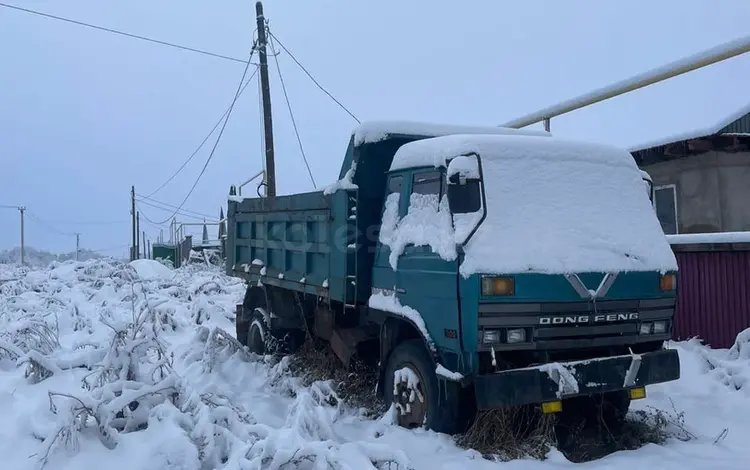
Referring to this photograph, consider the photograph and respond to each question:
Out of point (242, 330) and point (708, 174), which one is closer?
point (242, 330)

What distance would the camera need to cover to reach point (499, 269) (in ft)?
15.1

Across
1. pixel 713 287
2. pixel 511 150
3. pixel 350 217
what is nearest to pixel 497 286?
pixel 511 150

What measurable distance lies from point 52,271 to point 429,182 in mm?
19021

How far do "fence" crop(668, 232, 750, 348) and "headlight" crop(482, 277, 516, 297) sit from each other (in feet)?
16.2

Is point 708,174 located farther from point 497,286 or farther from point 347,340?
point 497,286

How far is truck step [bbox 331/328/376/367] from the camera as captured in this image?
6625mm

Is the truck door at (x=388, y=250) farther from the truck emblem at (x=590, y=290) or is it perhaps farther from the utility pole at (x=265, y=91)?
the utility pole at (x=265, y=91)

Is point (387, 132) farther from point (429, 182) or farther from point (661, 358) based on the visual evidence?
point (661, 358)

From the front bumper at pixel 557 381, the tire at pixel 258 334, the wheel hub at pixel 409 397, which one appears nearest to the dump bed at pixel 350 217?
the wheel hub at pixel 409 397

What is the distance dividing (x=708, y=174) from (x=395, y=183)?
26.4 ft

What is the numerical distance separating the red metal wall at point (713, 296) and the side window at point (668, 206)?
3612 millimetres

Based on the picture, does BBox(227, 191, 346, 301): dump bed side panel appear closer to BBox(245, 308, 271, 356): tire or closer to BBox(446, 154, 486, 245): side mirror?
BBox(245, 308, 271, 356): tire

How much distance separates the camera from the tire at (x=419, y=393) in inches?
202

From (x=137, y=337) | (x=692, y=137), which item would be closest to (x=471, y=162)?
(x=137, y=337)
